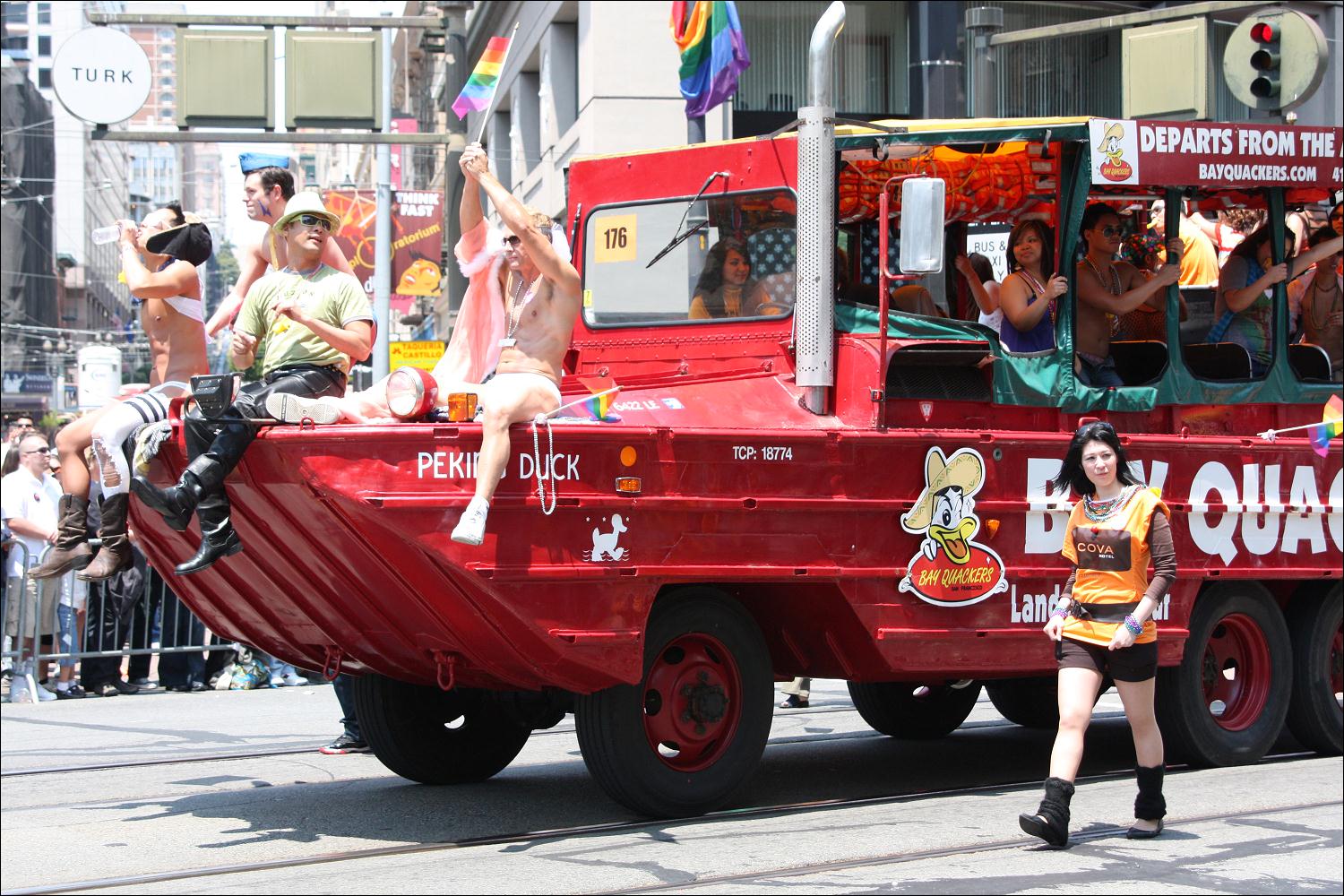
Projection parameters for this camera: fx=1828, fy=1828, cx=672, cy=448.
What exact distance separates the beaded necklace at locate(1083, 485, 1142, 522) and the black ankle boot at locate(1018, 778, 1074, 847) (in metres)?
1.10

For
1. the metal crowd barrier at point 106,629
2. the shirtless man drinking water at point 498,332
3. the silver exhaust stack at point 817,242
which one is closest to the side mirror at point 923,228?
the silver exhaust stack at point 817,242

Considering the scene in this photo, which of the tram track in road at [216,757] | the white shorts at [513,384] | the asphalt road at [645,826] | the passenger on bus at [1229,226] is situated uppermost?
the passenger on bus at [1229,226]

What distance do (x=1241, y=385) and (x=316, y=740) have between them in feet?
19.2

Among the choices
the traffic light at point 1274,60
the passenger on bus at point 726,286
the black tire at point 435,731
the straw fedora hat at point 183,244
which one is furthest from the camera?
the traffic light at point 1274,60

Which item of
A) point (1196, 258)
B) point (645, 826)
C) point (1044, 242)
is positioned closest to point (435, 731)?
point (645, 826)

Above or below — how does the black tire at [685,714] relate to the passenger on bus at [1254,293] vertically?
below

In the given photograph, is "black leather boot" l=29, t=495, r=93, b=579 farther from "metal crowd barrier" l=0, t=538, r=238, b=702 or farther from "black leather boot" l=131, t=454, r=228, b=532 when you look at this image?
"metal crowd barrier" l=0, t=538, r=238, b=702

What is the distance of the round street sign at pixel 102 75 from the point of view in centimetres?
1530

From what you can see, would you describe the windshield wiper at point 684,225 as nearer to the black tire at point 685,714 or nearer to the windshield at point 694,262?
the windshield at point 694,262

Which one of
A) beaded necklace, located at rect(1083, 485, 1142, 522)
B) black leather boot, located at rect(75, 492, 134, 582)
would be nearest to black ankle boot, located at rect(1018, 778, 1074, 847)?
beaded necklace, located at rect(1083, 485, 1142, 522)

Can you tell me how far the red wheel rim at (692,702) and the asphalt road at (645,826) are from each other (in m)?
0.31

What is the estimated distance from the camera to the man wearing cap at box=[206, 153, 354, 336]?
8125 millimetres

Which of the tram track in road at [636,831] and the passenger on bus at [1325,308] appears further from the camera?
the passenger on bus at [1325,308]

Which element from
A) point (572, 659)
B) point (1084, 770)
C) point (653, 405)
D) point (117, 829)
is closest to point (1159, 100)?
point (1084, 770)
